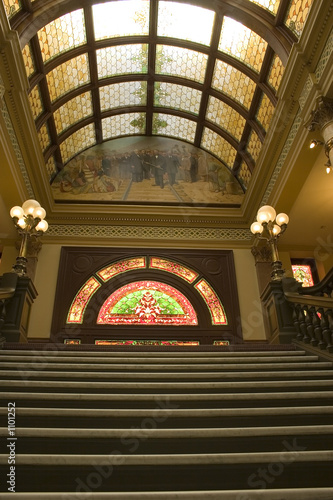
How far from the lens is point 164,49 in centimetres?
1074

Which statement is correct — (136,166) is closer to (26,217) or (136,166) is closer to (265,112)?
(265,112)

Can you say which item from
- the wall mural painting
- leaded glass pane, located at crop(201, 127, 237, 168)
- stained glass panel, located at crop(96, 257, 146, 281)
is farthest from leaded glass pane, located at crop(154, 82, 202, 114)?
stained glass panel, located at crop(96, 257, 146, 281)

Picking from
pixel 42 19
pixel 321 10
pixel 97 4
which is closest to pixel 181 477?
pixel 321 10

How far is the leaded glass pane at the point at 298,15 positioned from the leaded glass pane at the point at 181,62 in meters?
2.97

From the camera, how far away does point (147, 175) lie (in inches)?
487

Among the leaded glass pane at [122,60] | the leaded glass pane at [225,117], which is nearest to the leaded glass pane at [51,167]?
the leaded glass pane at [122,60]

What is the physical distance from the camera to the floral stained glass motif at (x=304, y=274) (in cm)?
1157

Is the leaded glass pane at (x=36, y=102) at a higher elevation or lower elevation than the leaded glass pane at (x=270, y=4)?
lower

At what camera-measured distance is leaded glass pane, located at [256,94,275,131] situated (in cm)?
935

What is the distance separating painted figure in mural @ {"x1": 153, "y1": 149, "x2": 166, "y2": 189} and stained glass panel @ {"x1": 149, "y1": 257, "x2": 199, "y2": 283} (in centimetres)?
242

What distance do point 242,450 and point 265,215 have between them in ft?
16.1

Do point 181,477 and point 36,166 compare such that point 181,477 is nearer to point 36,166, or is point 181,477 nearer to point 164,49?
point 36,166

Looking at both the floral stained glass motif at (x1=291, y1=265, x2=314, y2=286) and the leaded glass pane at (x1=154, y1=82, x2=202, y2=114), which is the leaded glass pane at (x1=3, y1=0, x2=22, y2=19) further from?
the floral stained glass motif at (x1=291, y1=265, x2=314, y2=286)

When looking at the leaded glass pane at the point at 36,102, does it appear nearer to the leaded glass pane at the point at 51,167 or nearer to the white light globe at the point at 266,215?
the leaded glass pane at the point at 51,167
